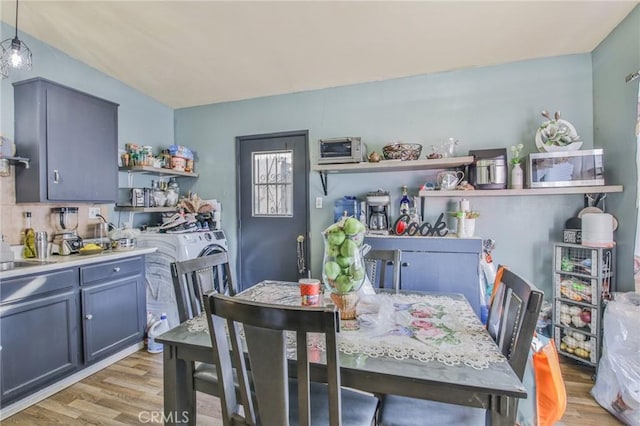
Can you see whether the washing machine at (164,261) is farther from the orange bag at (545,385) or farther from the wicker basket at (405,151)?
the orange bag at (545,385)

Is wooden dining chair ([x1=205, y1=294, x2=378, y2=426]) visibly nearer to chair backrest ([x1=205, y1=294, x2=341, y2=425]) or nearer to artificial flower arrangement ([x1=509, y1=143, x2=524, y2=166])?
chair backrest ([x1=205, y1=294, x2=341, y2=425])

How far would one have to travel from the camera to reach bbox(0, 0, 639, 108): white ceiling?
6.68 ft

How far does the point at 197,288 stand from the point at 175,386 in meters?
0.50

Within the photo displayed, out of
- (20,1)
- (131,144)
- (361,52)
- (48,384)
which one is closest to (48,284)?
(48,384)

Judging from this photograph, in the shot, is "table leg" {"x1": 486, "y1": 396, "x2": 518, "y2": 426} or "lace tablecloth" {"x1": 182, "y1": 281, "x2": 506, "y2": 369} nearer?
"table leg" {"x1": 486, "y1": 396, "x2": 518, "y2": 426}

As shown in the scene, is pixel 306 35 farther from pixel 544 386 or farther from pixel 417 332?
pixel 544 386

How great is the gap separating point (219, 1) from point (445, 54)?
1.80m

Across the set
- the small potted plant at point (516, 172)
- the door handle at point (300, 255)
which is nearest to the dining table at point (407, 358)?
the small potted plant at point (516, 172)

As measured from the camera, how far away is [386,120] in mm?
2988

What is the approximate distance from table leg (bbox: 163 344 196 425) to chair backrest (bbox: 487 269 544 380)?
1222 mm

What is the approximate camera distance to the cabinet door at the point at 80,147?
2.27 m

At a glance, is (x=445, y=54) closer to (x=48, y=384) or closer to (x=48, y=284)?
(x=48, y=284)

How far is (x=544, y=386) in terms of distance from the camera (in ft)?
4.65

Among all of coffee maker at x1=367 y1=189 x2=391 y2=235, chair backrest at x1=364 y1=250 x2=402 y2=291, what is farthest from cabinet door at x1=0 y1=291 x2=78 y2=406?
coffee maker at x1=367 y1=189 x2=391 y2=235
